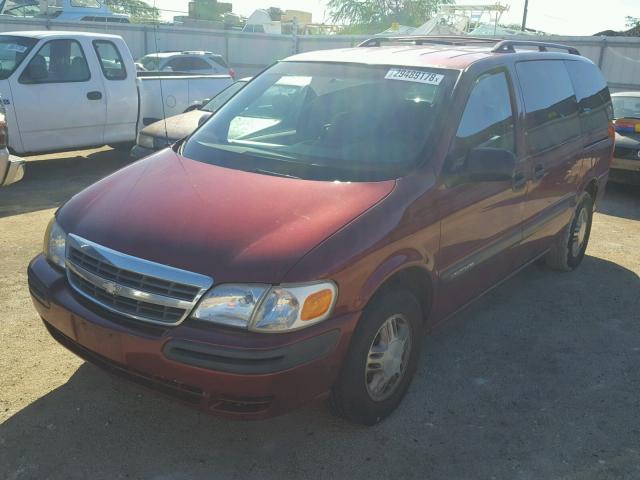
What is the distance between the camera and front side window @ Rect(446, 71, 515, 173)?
3.42 metres

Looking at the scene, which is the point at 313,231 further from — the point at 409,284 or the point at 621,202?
the point at 621,202

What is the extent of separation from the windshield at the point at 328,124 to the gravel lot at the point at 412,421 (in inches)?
50.1

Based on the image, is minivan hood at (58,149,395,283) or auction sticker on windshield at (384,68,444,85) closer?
minivan hood at (58,149,395,283)

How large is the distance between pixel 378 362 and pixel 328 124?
4.62 ft

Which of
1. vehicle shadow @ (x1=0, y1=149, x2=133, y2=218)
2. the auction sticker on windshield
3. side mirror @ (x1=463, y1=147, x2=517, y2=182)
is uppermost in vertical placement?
the auction sticker on windshield

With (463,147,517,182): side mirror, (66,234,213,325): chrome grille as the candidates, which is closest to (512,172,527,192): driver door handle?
(463,147,517,182): side mirror

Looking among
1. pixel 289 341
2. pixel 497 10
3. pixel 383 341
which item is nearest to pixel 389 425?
pixel 383 341

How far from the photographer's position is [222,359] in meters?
2.45

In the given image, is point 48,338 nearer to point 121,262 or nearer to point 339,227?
point 121,262

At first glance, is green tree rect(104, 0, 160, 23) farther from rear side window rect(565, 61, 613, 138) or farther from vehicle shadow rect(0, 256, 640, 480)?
vehicle shadow rect(0, 256, 640, 480)

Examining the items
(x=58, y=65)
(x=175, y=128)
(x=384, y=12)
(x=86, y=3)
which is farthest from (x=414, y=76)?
(x=384, y=12)

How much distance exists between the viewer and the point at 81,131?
8.59m

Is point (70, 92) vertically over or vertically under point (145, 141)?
over

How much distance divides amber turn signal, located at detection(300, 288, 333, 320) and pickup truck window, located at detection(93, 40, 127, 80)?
7.36 metres
